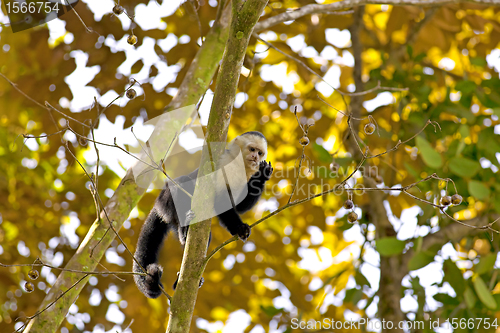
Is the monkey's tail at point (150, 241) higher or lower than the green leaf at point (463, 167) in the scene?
lower

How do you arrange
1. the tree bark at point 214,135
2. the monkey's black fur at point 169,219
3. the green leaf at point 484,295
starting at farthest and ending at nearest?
the green leaf at point 484,295, the monkey's black fur at point 169,219, the tree bark at point 214,135

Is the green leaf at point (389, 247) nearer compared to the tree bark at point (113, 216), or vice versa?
the tree bark at point (113, 216)

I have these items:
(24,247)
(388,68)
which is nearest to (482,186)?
(388,68)

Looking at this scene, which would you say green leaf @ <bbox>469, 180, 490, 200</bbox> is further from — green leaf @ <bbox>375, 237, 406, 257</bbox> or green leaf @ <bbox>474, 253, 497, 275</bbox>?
green leaf @ <bbox>375, 237, 406, 257</bbox>

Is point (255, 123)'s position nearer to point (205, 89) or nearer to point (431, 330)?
point (205, 89)

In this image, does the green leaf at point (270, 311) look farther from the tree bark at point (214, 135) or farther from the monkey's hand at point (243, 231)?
the tree bark at point (214, 135)

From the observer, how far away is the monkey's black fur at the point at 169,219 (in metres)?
2.13

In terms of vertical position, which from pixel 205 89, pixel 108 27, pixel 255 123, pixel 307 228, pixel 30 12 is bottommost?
pixel 307 228

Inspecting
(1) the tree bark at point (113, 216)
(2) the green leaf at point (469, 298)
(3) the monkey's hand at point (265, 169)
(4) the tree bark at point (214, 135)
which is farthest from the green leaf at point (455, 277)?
(1) the tree bark at point (113, 216)

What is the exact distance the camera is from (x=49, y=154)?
313 cm

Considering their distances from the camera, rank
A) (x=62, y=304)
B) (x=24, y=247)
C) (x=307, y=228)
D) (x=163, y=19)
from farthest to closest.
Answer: (x=307, y=228), (x=24, y=247), (x=163, y=19), (x=62, y=304)

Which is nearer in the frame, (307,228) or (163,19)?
(163,19)

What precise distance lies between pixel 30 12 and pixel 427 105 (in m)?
2.60

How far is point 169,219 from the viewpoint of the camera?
2396 mm
